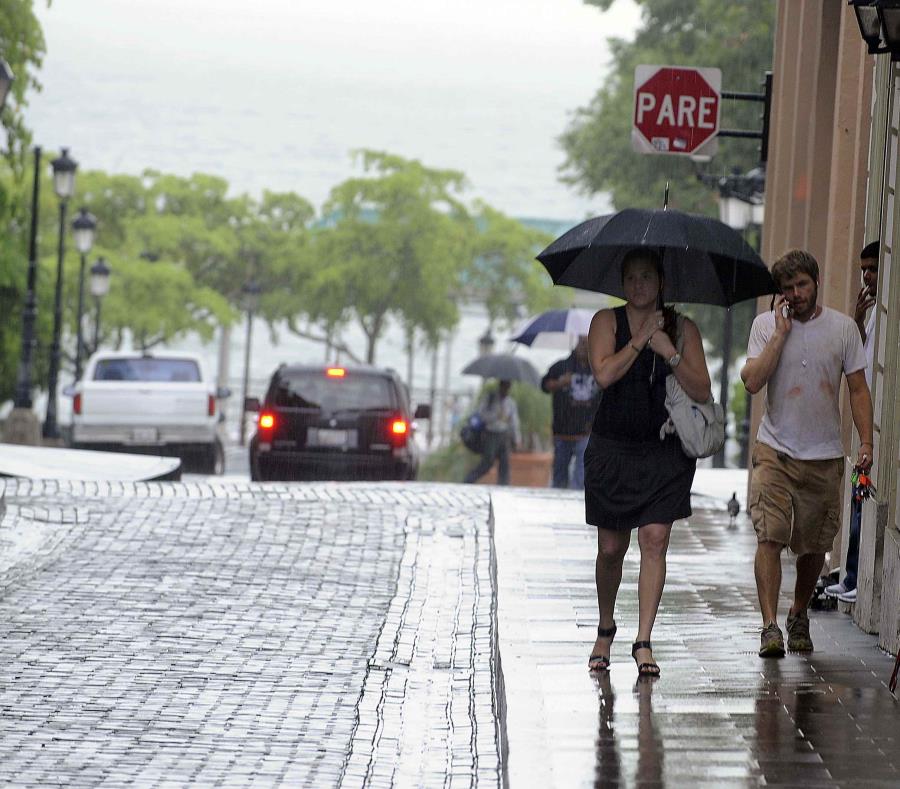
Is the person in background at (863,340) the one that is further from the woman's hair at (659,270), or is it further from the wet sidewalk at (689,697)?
the woman's hair at (659,270)

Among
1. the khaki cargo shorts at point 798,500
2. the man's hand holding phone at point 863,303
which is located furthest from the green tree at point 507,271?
the khaki cargo shorts at point 798,500

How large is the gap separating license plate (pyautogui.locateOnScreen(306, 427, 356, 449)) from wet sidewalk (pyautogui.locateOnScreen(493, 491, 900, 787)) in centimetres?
1019

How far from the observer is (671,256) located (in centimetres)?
834

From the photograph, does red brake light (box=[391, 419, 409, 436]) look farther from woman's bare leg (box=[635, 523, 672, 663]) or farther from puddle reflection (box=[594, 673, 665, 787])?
puddle reflection (box=[594, 673, 665, 787])

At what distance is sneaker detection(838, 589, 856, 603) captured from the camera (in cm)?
1009

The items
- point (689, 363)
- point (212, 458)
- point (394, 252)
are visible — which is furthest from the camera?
point (394, 252)

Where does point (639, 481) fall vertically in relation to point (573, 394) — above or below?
below

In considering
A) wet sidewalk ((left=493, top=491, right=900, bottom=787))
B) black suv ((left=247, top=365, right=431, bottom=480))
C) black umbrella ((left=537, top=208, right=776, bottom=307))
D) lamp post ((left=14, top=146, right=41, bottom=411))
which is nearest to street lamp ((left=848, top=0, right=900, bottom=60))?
black umbrella ((left=537, top=208, right=776, bottom=307))

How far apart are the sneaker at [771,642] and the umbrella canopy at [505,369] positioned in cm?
1590

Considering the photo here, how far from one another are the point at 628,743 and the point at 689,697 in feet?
3.03

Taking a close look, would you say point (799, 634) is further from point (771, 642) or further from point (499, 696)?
point (499, 696)

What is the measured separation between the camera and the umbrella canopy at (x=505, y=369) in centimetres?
2462

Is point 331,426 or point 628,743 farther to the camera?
point 331,426

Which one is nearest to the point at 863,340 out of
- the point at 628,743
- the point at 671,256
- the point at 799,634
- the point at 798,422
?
the point at 798,422
